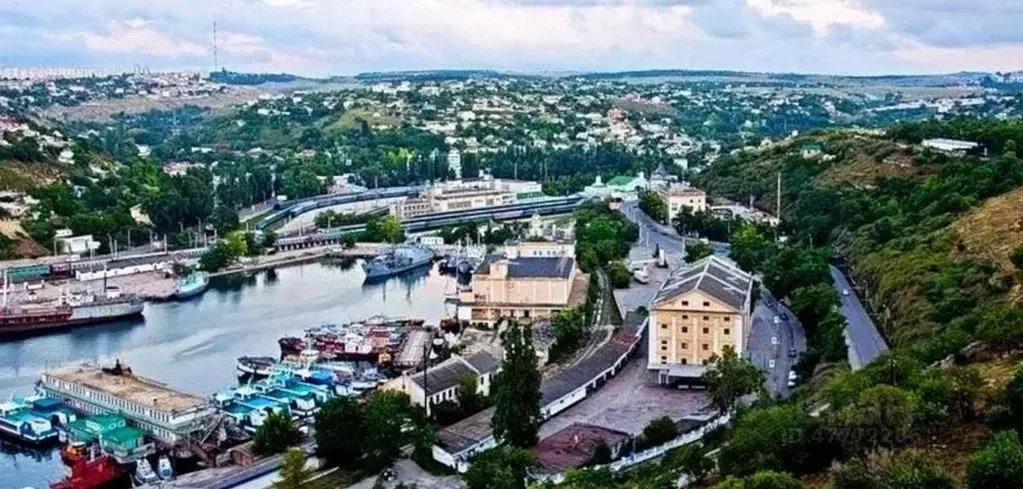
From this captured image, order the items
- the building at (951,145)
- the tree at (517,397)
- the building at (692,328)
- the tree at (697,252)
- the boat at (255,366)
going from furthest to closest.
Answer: the building at (951,145) < the tree at (697,252) < the boat at (255,366) < the building at (692,328) < the tree at (517,397)

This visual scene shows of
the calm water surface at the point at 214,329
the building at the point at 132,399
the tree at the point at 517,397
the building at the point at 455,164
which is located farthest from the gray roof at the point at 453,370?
the building at the point at 455,164

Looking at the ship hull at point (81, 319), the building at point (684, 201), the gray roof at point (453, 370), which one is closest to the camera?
the gray roof at point (453, 370)

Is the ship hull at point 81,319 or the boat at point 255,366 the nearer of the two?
the boat at point 255,366

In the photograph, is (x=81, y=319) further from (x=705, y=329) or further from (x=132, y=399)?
(x=705, y=329)

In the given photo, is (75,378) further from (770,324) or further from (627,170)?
(627,170)

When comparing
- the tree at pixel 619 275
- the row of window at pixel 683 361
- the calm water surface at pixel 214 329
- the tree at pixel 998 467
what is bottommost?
the calm water surface at pixel 214 329

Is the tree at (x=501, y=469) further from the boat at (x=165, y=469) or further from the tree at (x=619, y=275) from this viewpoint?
the tree at (x=619, y=275)

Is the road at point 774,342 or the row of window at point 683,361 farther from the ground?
the row of window at point 683,361
